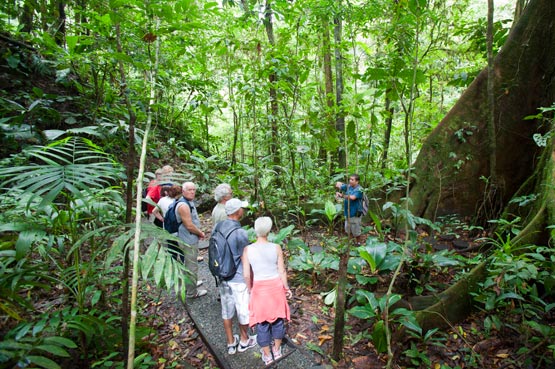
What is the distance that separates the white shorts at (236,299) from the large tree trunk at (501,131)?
172 inches

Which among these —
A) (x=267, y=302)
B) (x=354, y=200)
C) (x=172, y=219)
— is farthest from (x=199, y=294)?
(x=354, y=200)

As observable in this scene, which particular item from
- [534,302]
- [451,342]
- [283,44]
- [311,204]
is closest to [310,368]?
[451,342]

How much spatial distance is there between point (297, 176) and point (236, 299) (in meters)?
4.85

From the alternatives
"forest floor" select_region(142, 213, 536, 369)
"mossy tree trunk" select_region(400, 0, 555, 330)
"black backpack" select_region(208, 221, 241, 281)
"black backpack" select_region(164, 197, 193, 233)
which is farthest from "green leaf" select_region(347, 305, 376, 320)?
"mossy tree trunk" select_region(400, 0, 555, 330)

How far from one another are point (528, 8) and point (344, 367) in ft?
21.9

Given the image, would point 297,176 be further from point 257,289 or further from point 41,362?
point 41,362

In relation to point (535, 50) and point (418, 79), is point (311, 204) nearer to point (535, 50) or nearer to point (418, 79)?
point (418, 79)

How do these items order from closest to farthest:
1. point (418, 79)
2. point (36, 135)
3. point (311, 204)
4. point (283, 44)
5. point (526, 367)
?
1. point (418, 79)
2. point (526, 367)
3. point (36, 135)
4. point (283, 44)
5. point (311, 204)

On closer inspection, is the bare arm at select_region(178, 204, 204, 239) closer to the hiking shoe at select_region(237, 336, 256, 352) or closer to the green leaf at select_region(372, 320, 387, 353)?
the hiking shoe at select_region(237, 336, 256, 352)

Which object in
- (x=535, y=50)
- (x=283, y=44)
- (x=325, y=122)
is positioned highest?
(x=283, y=44)

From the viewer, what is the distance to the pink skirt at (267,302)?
283cm

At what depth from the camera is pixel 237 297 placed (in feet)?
10.3

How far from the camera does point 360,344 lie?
3.24 meters

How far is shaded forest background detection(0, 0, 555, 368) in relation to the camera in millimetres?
1987
